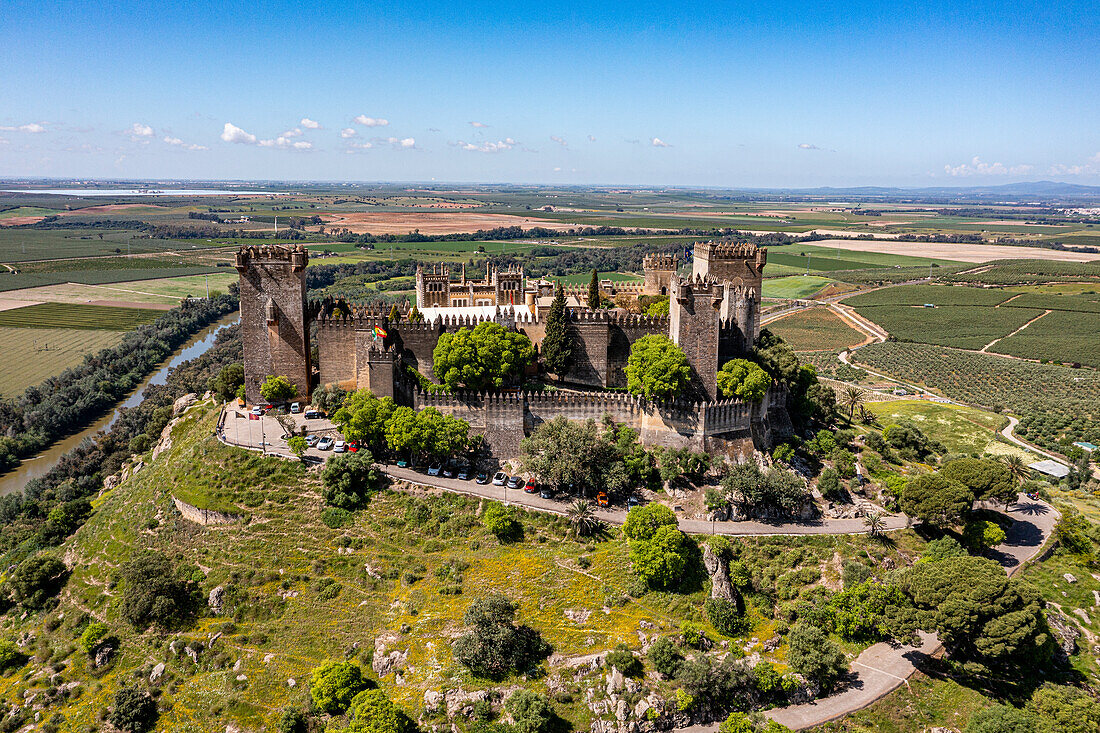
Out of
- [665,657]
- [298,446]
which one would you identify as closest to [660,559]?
[665,657]

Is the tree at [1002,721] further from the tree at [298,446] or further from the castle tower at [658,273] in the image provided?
the tree at [298,446]

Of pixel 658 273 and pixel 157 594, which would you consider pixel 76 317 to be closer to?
pixel 157 594

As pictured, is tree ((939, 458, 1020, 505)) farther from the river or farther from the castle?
the river

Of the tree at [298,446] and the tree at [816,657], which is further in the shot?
the tree at [298,446]

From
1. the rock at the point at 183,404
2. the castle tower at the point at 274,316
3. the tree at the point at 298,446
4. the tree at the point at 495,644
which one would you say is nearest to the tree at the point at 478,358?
the tree at the point at 298,446

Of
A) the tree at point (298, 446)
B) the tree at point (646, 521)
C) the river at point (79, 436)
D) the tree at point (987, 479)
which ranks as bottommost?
the river at point (79, 436)

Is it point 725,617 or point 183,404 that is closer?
point 725,617
